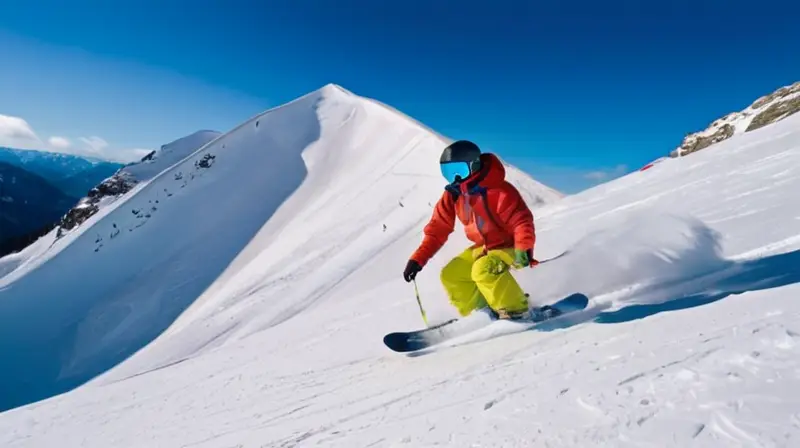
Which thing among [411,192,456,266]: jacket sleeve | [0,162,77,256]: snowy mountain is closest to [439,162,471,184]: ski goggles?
[411,192,456,266]: jacket sleeve

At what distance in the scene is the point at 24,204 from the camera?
6880 inches

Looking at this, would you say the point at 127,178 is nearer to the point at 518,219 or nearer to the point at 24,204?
the point at 518,219

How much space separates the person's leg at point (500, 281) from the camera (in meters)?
4.55

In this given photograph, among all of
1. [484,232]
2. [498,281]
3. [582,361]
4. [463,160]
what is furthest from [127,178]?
[582,361]

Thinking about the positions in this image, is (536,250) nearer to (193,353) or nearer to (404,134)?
(193,353)

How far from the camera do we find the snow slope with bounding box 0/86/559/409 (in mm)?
18859

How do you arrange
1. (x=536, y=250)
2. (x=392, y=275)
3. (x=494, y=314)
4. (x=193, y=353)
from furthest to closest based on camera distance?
(x=193, y=353)
(x=392, y=275)
(x=536, y=250)
(x=494, y=314)

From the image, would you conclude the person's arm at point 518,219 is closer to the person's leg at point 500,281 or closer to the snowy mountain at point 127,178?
the person's leg at point 500,281

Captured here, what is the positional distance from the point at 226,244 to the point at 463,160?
27.3 m

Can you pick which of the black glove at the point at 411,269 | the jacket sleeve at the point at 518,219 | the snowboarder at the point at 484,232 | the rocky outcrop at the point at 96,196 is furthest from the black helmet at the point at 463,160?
the rocky outcrop at the point at 96,196

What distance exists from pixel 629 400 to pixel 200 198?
3551cm

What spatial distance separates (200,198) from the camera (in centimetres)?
3416

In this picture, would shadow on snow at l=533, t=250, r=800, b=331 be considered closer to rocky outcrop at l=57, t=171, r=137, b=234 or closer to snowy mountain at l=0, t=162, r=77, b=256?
rocky outcrop at l=57, t=171, r=137, b=234

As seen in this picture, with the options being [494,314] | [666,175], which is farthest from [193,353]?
[666,175]
